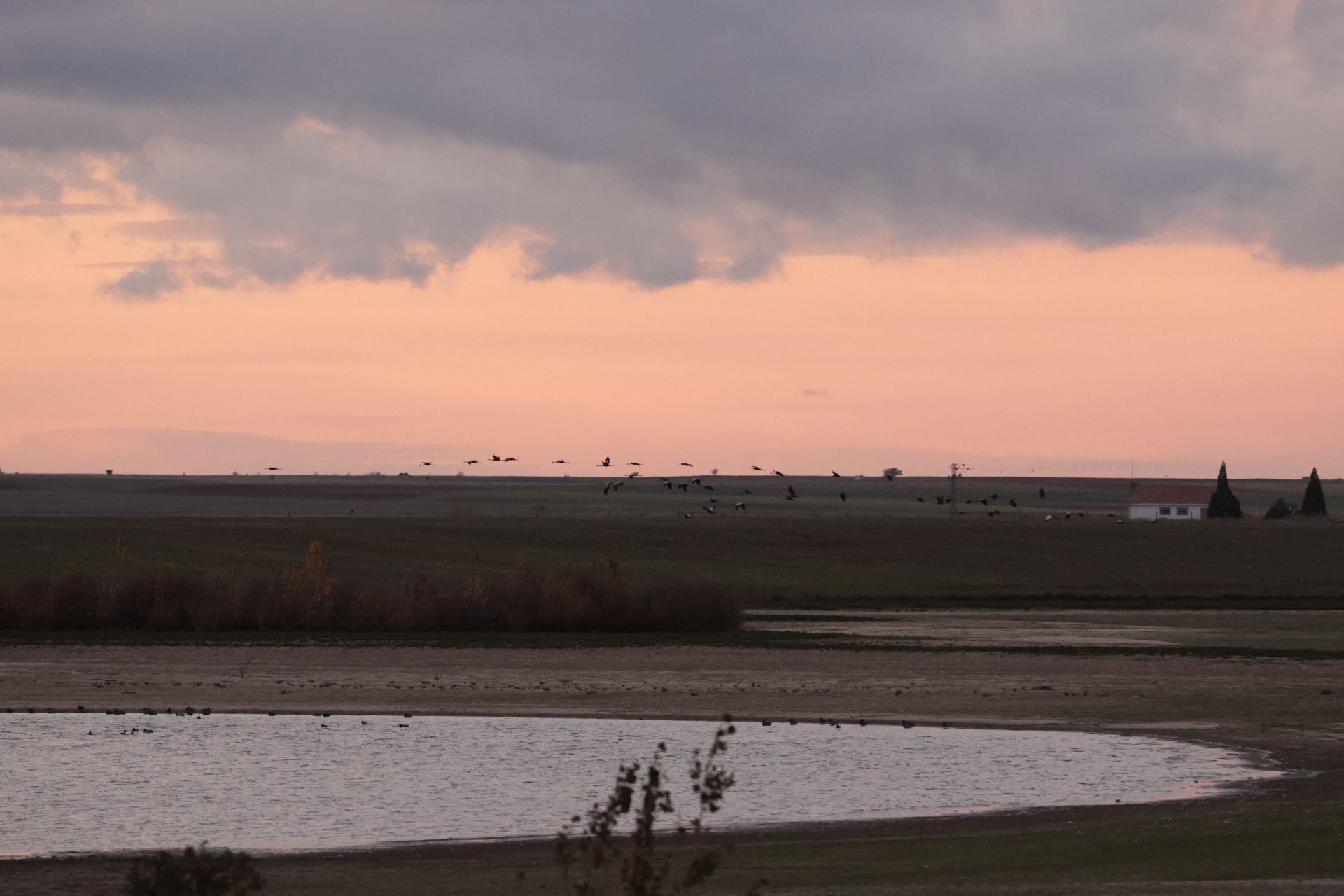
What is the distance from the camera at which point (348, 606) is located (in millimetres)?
55156

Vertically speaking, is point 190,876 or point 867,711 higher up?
point 190,876

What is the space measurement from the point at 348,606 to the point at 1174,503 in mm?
149350

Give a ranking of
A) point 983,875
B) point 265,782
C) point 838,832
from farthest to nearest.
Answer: point 265,782, point 838,832, point 983,875

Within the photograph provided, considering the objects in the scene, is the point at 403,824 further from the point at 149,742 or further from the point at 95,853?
the point at 149,742

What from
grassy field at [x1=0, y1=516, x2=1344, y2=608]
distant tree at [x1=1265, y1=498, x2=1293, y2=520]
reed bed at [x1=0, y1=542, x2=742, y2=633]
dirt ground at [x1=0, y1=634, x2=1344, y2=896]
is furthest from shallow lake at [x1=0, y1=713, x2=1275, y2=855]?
distant tree at [x1=1265, y1=498, x2=1293, y2=520]

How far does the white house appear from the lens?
18950 cm

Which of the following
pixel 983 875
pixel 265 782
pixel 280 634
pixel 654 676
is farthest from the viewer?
pixel 280 634

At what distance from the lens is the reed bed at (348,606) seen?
54000mm

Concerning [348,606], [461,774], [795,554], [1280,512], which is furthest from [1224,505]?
[461,774]

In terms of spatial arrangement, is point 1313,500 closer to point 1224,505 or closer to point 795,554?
point 1224,505

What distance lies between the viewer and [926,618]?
6419 cm

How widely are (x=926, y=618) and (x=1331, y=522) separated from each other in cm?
8173

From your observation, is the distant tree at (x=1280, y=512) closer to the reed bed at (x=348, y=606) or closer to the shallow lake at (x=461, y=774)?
the reed bed at (x=348, y=606)

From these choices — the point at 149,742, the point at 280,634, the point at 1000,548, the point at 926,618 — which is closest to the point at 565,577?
the point at 280,634
